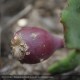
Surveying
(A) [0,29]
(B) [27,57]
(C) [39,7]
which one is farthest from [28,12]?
(B) [27,57]

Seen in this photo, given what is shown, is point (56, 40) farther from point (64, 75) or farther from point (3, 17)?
point (3, 17)

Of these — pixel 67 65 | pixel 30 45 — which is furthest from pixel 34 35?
pixel 67 65

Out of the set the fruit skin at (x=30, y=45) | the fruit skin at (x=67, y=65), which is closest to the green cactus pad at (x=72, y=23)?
the fruit skin at (x=30, y=45)

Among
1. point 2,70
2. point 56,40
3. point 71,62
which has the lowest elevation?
point 2,70

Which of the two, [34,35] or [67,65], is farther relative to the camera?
[67,65]

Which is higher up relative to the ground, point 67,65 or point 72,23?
point 72,23

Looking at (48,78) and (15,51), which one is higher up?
(15,51)

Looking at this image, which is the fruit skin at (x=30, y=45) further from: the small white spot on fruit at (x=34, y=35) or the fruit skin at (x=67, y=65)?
the fruit skin at (x=67, y=65)

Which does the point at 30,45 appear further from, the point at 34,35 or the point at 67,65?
the point at 67,65

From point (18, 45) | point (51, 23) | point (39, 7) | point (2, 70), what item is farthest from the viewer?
point (39, 7)
